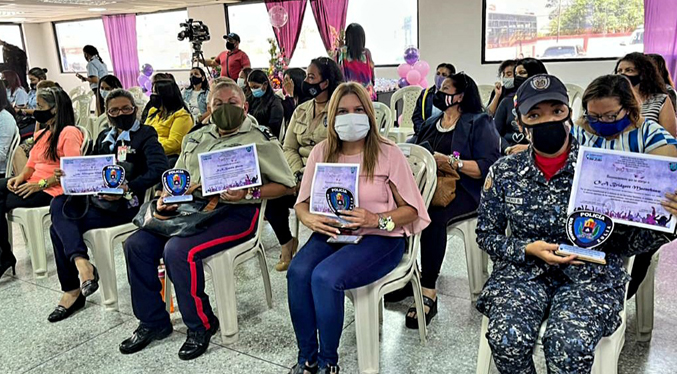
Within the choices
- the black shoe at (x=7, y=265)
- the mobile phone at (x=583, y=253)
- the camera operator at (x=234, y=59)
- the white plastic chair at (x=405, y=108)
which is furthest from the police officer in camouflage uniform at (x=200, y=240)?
the camera operator at (x=234, y=59)

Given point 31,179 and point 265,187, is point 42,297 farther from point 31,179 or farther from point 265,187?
point 265,187

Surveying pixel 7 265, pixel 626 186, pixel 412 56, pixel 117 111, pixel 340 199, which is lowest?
pixel 7 265

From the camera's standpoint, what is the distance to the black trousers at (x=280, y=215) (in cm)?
319

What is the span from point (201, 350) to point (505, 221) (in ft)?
4.66

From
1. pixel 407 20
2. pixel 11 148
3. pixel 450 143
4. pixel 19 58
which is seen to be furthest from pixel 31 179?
pixel 407 20

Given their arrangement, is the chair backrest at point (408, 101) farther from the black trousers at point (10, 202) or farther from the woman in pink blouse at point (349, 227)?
the black trousers at point (10, 202)

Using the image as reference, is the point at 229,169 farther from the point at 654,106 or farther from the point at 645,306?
the point at 654,106

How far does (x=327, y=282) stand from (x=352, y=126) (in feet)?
2.05

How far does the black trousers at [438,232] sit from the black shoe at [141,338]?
A: 1.27 metres

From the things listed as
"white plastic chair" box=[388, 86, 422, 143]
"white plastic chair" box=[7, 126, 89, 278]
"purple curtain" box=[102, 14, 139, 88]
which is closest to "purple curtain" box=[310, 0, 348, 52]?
"white plastic chair" box=[388, 86, 422, 143]

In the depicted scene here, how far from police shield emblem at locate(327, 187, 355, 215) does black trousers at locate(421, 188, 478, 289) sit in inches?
25.4

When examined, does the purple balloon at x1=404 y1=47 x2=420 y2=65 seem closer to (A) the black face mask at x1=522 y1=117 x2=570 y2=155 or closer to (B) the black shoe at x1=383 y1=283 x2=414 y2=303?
(B) the black shoe at x1=383 y1=283 x2=414 y2=303

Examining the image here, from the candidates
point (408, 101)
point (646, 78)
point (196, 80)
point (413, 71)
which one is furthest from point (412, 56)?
point (646, 78)

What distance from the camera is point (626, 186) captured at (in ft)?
5.12
